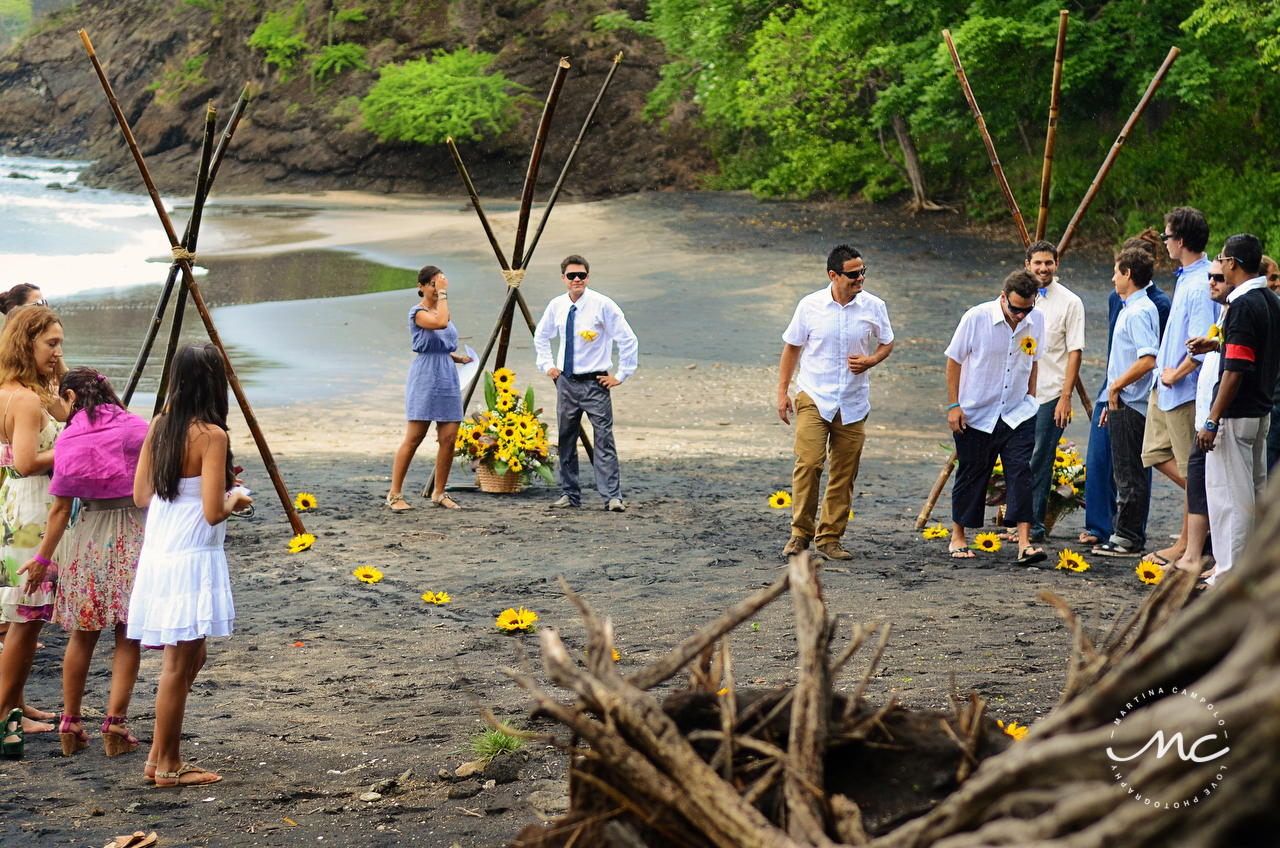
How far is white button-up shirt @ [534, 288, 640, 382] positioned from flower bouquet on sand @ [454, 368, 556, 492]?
86 centimetres

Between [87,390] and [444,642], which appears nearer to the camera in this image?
[87,390]

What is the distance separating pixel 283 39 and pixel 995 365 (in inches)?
1749

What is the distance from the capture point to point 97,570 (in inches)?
184

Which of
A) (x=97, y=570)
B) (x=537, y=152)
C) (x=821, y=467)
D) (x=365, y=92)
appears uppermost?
(x=365, y=92)

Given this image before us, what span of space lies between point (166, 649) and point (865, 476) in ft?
25.6

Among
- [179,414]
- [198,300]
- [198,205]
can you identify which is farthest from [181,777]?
[198,205]

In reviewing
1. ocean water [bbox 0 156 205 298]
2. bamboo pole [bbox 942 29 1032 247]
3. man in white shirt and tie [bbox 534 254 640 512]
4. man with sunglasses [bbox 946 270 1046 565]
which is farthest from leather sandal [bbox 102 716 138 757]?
ocean water [bbox 0 156 205 298]

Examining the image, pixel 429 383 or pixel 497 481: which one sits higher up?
pixel 429 383

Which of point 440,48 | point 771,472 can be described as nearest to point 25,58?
point 440,48

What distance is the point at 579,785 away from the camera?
2086 millimetres

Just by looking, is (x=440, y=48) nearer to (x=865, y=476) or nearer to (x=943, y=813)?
(x=865, y=476)

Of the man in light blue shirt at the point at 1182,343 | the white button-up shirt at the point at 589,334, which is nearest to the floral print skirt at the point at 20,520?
the white button-up shirt at the point at 589,334

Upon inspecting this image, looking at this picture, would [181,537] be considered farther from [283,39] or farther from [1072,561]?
[283,39]

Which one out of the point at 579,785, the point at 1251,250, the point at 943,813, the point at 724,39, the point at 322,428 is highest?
the point at 724,39
